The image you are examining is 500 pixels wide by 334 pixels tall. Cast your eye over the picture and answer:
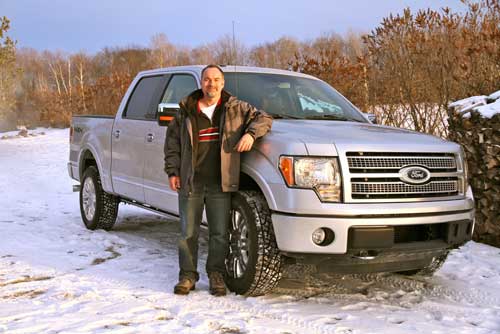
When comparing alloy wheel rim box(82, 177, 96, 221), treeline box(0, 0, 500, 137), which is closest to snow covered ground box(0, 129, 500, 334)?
alloy wheel rim box(82, 177, 96, 221)

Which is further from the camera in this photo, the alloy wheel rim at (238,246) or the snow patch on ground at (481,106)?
the snow patch on ground at (481,106)

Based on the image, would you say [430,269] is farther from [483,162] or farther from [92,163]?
[92,163]

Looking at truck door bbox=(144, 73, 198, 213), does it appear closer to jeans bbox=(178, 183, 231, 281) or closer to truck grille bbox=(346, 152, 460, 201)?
jeans bbox=(178, 183, 231, 281)

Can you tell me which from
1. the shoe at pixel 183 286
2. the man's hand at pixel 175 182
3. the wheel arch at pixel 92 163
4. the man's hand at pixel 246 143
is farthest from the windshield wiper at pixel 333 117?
the wheel arch at pixel 92 163

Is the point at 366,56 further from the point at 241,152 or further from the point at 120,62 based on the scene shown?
the point at 120,62

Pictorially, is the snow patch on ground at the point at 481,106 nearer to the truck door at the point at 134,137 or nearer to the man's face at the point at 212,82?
the man's face at the point at 212,82

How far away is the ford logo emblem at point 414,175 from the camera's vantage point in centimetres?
402

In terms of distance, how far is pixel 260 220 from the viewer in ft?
13.7

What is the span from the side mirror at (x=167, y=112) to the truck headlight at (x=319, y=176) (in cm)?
134

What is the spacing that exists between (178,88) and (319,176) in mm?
2324

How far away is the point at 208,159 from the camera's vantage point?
14.6 ft

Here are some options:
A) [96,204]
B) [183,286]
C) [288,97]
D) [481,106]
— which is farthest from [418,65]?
[183,286]

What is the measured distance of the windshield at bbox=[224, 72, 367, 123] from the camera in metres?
5.07

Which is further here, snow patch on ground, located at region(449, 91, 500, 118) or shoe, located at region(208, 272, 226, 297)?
snow patch on ground, located at region(449, 91, 500, 118)
